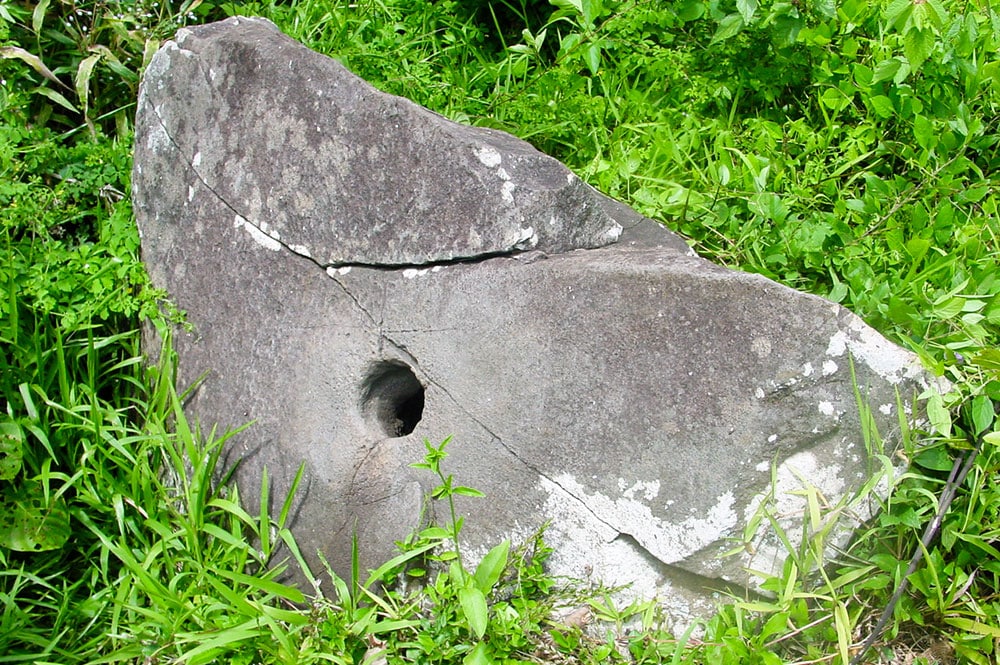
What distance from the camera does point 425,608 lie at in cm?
209

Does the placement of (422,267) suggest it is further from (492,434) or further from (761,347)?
(761,347)

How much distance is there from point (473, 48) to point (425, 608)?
6.92 ft

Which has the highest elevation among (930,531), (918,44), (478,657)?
(918,44)

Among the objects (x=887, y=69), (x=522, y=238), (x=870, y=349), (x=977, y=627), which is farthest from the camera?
(x=887, y=69)

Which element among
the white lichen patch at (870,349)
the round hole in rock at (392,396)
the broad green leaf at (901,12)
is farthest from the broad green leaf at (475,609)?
the broad green leaf at (901,12)

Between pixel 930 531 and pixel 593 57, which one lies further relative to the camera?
pixel 593 57

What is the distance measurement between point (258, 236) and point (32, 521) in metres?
0.92

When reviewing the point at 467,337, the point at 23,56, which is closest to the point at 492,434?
the point at 467,337

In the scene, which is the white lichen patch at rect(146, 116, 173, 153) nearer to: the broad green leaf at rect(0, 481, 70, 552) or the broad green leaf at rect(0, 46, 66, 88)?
the broad green leaf at rect(0, 46, 66, 88)

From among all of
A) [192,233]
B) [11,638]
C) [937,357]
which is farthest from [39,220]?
[937,357]

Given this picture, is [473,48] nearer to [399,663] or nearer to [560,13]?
[560,13]

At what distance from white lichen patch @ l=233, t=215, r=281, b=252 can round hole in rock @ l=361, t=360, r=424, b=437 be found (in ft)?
1.37

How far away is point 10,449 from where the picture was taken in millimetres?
2322

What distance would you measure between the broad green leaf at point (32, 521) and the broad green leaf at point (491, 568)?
3.73 ft
